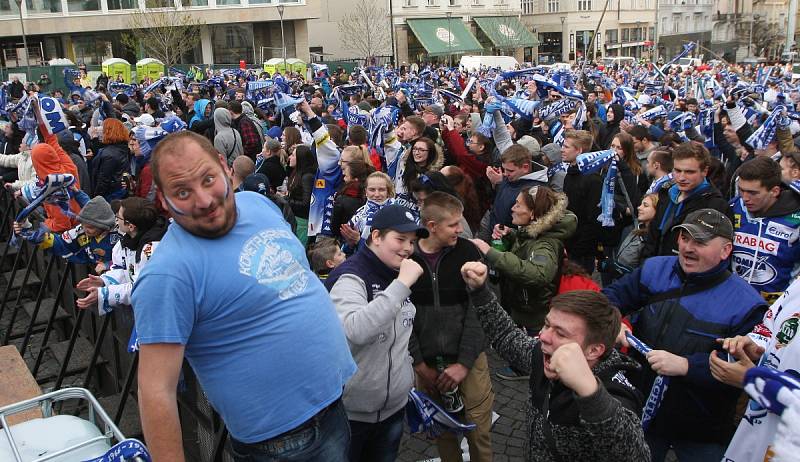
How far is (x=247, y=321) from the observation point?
213 centimetres

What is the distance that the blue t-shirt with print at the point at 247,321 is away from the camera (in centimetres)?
202

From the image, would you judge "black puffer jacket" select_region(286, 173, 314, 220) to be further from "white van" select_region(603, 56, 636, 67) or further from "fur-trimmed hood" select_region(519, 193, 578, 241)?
"white van" select_region(603, 56, 636, 67)

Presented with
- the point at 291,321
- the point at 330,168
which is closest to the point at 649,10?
the point at 330,168

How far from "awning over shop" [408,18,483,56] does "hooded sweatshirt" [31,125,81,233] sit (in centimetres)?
5028

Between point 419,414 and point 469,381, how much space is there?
1.41 feet

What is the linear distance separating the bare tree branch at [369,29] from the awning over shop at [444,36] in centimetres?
238

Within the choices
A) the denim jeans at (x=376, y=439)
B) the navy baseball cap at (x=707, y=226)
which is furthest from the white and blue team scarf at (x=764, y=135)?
the denim jeans at (x=376, y=439)

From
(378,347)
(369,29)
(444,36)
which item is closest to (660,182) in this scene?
(378,347)

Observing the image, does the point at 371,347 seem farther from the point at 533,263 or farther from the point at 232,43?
the point at 232,43

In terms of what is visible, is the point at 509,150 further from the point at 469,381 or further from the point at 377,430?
the point at 377,430

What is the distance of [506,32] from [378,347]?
208ft

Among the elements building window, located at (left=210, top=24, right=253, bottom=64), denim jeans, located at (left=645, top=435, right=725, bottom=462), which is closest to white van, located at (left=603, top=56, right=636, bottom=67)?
building window, located at (left=210, top=24, right=253, bottom=64)

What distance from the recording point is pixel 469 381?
392 cm

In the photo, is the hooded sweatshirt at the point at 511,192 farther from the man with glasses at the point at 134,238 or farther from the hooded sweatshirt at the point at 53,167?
the hooded sweatshirt at the point at 53,167
